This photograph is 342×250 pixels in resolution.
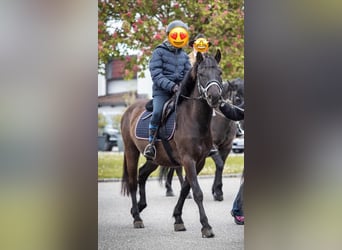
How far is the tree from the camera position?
6148 millimetres

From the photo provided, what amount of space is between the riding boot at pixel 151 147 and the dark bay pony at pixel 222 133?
0.40 m

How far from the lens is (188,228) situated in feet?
21.4

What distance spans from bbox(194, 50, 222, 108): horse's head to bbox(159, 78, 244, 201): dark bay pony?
374 mm

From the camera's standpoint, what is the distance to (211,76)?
6.40 metres

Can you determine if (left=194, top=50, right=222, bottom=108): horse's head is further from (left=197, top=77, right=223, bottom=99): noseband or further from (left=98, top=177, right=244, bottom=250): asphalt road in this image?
(left=98, top=177, right=244, bottom=250): asphalt road

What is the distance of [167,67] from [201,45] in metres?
0.51

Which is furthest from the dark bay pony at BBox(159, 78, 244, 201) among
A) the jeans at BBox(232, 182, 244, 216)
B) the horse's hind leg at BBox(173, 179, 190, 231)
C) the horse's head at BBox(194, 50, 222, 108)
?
the horse's head at BBox(194, 50, 222, 108)

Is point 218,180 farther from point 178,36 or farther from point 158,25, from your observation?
point 158,25

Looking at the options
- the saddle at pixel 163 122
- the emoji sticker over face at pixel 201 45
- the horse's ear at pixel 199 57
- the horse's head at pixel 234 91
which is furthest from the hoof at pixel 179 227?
the emoji sticker over face at pixel 201 45
